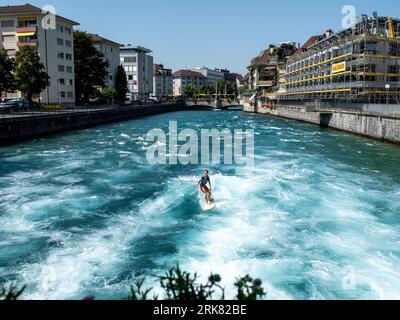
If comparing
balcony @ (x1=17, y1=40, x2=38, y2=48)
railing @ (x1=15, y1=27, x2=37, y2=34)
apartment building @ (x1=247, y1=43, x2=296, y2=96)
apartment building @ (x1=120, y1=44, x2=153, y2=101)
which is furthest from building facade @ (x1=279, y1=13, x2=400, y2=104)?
apartment building @ (x1=120, y1=44, x2=153, y2=101)

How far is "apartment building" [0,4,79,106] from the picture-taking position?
2847 inches

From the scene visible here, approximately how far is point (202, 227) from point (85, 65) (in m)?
78.0

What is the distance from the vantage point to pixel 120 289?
12070 mm

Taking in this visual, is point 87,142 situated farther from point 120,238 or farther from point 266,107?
point 266,107

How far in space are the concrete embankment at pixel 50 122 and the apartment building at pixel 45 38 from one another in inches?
449

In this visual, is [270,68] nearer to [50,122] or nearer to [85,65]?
[85,65]

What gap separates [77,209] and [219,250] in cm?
844

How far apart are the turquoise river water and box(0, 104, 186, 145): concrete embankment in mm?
12348

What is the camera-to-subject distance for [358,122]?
1999 inches

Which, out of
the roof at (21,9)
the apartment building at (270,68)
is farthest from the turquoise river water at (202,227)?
the apartment building at (270,68)

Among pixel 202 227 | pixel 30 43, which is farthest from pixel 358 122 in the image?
pixel 30 43

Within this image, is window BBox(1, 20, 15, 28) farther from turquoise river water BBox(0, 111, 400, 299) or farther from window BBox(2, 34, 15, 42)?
turquoise river water BBox(0, 111, 400, 299)
